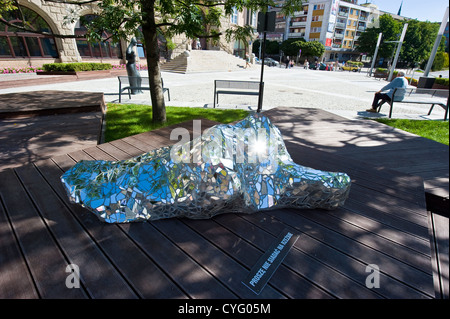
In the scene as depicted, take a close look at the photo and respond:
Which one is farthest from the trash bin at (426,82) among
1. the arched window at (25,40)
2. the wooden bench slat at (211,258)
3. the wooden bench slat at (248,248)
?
the arched window at (25,40)

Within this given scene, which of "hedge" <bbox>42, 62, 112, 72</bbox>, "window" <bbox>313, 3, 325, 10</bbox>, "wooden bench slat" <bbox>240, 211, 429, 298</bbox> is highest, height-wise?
"window" <bbox>313, 3, 325, 10</bbox>

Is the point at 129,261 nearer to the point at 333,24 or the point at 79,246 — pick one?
the point at 79,246

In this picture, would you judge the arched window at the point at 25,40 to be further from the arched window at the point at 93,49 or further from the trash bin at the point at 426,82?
the trash bin at the point at 426,82

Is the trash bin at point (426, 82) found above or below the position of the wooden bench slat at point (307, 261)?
above

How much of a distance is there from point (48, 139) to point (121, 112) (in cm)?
264

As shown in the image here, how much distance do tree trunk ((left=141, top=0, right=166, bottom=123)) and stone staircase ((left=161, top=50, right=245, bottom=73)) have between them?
1574 centimetres

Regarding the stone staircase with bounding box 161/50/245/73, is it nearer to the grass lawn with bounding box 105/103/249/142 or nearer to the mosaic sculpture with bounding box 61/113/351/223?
the grass lawn with bounding box 105/103/249/142

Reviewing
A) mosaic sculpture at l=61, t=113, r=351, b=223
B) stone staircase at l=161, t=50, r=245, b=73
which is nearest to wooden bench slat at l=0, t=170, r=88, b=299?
mosaic sculpture at l=61, t=113, r=351, b=223

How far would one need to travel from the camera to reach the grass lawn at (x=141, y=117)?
4991mm

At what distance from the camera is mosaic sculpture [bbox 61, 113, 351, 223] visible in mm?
1942

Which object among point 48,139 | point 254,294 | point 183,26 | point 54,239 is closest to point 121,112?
point 48,139

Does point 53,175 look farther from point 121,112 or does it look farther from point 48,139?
point 121,112

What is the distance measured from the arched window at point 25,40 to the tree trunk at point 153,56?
55.5ft

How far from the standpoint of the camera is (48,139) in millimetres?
3961
